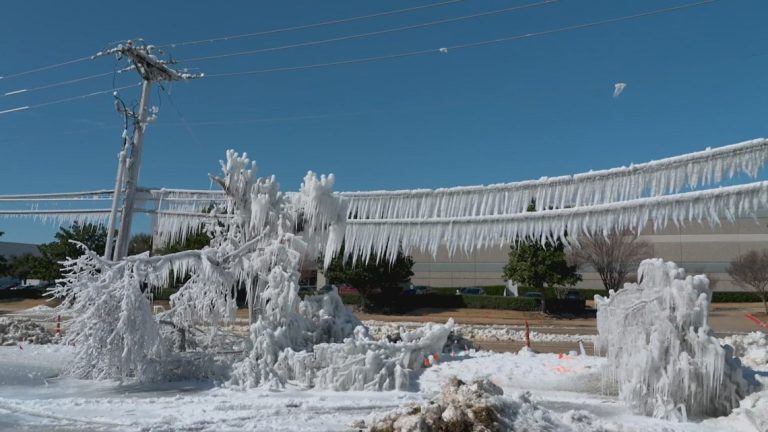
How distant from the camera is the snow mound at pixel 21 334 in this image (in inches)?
692

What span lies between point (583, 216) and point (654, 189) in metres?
1.25

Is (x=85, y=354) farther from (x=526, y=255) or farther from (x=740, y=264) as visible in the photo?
(x=740, y=264)

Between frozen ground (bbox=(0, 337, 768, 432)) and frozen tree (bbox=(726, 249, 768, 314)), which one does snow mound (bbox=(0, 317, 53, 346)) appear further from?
frozen tree (bbox=(726, 249, 768, 314))

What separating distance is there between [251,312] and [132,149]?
19.5 feet

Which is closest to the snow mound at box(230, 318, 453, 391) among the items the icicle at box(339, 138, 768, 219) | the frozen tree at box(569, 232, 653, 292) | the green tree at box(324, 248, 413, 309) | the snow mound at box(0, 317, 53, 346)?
the icicle at box(339, 138, 768, 219)

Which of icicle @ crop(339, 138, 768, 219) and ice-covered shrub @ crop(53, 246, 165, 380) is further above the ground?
icicle @ crop(339, 138, 768, 219)

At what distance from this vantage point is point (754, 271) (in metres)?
37.7

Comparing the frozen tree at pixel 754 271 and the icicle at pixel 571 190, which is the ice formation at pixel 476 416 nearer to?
the icicle at pixel 571 190

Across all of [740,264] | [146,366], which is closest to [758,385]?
[146,366]

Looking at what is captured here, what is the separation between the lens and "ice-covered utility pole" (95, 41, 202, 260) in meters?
14.7

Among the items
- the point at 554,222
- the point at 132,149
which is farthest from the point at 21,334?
the point at 554,222

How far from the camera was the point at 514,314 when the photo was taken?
3731cm

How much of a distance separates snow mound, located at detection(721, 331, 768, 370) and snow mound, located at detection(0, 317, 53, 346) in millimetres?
19643

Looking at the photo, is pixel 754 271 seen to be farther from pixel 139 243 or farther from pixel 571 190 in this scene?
pixel 139 243
